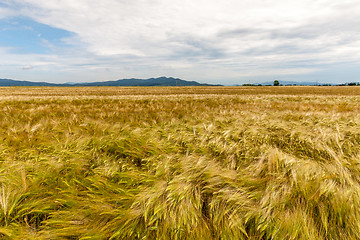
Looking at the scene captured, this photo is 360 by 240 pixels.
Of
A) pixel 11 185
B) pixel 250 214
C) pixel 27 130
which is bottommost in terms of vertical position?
pixel 250 214

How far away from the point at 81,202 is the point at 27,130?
275cm

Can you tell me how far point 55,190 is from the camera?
182cm

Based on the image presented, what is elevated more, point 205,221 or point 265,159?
point 265,159

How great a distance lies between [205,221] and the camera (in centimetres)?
161

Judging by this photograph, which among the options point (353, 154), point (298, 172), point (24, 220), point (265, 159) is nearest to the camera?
point (24, 220)

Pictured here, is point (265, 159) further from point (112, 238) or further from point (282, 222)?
point (112, 238)

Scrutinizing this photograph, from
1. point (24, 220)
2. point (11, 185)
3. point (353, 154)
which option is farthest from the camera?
point (353, 154)

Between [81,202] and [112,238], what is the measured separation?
50 centimetres

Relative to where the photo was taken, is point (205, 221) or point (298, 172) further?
point (298, 172)

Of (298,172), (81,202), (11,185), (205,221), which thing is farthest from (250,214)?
(11,185)

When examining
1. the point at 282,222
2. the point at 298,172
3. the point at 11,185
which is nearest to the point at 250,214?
the point at 282,222

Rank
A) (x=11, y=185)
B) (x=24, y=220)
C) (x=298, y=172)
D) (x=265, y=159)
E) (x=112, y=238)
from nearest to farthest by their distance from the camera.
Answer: (x=112, y=238) < (x=24, y=220) < (x=11, y=185) < (x=298, y=172) < (x=265, y=159)

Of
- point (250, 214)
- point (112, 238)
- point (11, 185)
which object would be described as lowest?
point (112, 238)

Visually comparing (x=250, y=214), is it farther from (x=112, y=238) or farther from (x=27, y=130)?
(x=27, y=130)
